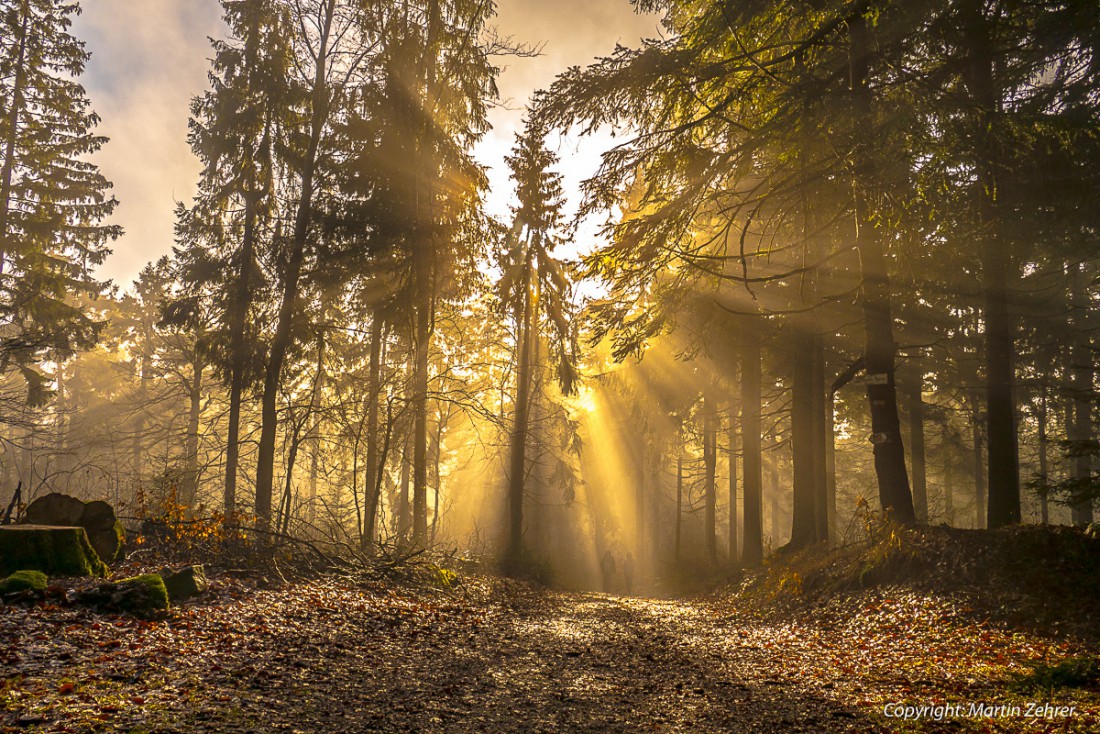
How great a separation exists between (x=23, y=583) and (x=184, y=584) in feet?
5.33

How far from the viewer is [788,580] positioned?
12078 millimetres

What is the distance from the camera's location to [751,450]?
60.7 feet

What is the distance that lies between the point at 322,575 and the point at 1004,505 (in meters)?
12.2

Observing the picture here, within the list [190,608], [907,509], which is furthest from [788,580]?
[190,608]

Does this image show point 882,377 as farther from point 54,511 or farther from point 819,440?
point 54,511

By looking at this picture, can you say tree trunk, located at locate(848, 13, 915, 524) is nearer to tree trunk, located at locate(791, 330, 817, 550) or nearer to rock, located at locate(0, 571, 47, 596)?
tree trunk, located at locate(791, 330, 817, 550)

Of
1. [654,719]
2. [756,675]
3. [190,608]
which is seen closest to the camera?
[654,719]

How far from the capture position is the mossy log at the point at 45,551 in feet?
24.1

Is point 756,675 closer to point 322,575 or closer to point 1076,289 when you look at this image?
point 322,575

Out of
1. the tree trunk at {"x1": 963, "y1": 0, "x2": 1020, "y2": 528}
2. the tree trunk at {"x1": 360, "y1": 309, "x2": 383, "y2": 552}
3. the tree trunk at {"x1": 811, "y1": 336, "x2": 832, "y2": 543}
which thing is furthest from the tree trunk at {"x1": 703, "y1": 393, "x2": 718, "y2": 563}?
the tree trunk at {"x1": 360, "y1": 309, "x2": 383, "y2": 552}

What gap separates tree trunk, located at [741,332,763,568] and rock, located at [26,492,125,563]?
48.3ft

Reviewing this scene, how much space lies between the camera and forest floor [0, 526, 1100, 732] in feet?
15.0

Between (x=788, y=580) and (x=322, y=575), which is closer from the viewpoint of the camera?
(x=322, y=575)

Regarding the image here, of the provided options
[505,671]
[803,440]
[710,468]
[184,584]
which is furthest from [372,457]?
[710,468]
